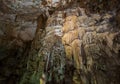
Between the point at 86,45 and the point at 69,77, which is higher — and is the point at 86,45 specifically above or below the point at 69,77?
above

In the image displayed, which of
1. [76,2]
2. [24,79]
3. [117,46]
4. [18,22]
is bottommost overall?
[24,79]

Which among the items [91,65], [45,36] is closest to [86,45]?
[91,65]

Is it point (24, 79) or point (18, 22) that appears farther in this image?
point (18, 22)

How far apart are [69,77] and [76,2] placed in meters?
1.50

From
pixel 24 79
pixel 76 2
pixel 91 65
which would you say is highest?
pixel 76 2

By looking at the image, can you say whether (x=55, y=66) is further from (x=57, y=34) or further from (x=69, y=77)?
(x=57, y=34)

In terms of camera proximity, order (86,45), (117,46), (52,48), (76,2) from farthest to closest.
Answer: (76,2), (52,48), (86,45), (117,46)

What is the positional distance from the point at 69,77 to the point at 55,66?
0.34m

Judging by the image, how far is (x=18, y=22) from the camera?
364cm

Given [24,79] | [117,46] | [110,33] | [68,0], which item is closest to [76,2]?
[68,0]

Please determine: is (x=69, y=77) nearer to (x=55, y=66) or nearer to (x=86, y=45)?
(x=55, y=66)

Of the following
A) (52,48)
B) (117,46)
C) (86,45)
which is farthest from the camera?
(52,48)

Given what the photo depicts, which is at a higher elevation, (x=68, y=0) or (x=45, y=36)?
(x=68, y=0)

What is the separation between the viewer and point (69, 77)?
313cm
